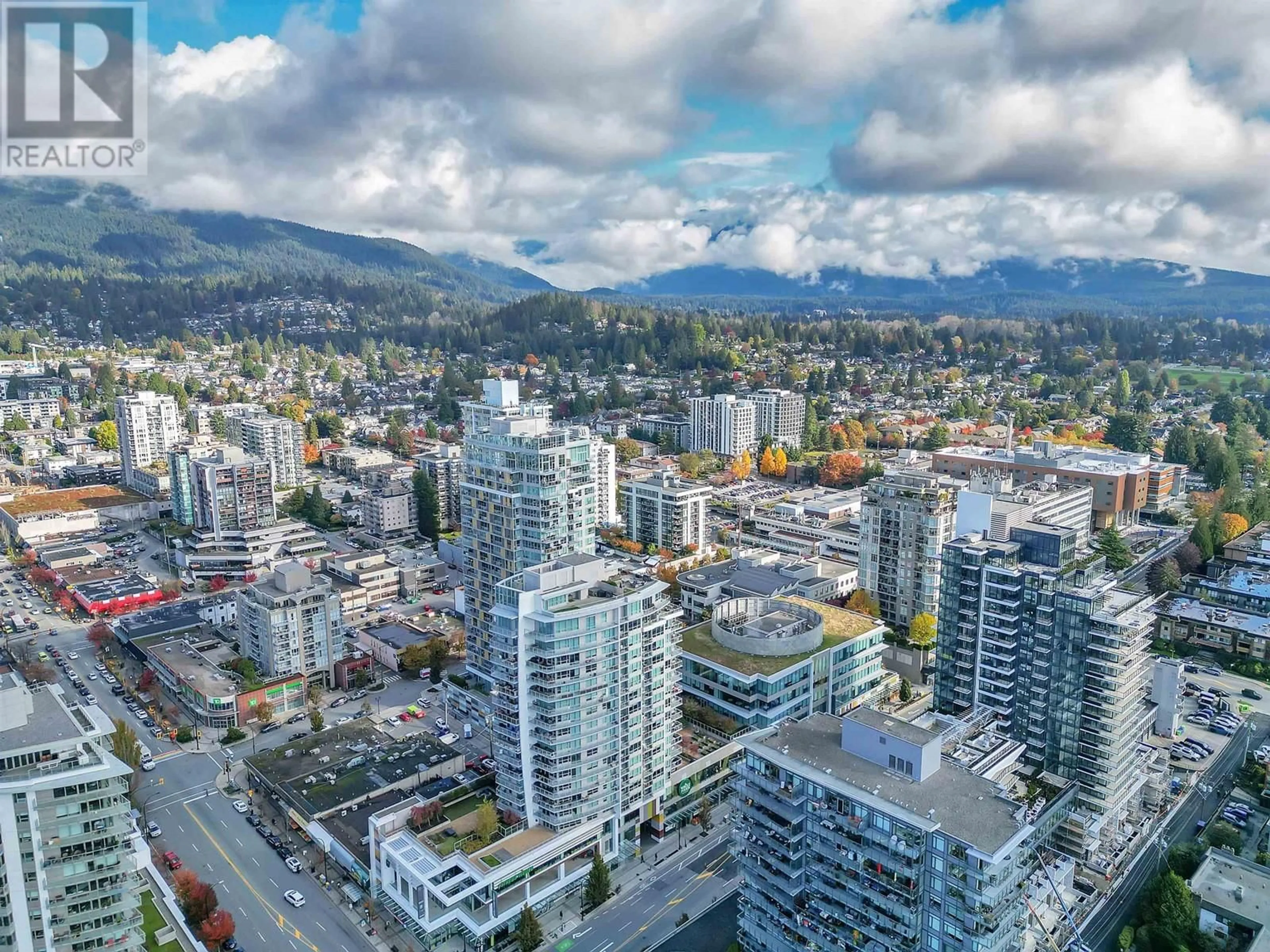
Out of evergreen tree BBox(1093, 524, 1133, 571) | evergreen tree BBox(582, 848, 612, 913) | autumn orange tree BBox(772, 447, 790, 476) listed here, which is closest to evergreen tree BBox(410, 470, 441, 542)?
autumn orange tree BBox(772, 447, 790, 476)

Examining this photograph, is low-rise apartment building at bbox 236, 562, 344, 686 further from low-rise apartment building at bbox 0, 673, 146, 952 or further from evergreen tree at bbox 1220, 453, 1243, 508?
evergreen tree at bbox 1220, 453, 1243, 508

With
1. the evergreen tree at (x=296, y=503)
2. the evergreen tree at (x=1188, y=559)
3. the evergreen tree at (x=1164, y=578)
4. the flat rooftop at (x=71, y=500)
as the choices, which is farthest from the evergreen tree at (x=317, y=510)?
the evergreen tree at (x=1188, y=559)

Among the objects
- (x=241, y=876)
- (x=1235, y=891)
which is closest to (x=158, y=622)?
(x=241, y=876)

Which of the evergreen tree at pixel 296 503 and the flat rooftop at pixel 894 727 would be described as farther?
the evergreen tree at pixel 296 503

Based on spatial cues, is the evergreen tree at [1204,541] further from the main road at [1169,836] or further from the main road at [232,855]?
the main road at [232,855]

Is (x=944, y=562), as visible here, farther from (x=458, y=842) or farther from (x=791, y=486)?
(x=791, y=486)

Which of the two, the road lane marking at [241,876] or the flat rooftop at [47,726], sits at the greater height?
the flat rooftop at [47,726]

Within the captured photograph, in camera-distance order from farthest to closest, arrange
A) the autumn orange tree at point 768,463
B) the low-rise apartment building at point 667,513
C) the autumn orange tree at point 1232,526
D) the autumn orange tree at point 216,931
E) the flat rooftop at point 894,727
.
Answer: the autumn orange tree at point 768,463 < the low-rise apartment building at point 667,513 < the autumn orange tree at point 1232,526 < the autumn orange tree at point 216,931 < the flat rooftop at point 894,727
